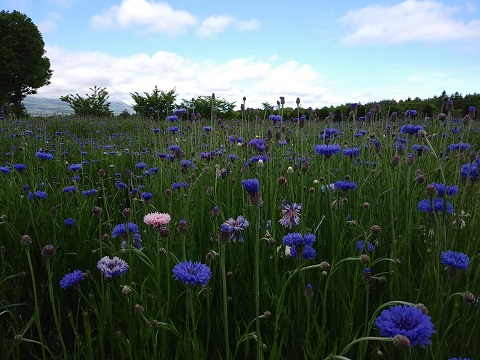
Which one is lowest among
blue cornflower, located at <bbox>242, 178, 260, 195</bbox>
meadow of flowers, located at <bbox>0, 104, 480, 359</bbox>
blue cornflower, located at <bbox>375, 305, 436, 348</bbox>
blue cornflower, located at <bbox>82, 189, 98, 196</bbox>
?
meadow of flowers, located at <bbox>0, 104, 480, 359</bbox>

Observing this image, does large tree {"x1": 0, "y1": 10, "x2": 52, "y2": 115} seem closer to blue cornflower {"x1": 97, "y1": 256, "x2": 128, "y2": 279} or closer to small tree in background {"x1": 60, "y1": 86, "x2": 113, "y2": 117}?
small tree in background {"x1": 60, "y1": 86, "x2": 113, "y2": 117}

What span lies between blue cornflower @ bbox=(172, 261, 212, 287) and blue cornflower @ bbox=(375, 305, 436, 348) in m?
0.52

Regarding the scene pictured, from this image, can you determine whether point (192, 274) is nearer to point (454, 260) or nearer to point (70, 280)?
point (70, 280)

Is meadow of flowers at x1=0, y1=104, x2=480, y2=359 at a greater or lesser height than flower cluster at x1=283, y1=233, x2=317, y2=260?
lesser

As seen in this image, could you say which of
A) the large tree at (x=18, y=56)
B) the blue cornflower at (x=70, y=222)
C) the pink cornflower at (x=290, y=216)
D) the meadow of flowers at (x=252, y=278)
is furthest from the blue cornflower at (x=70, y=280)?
the large tree at (x=18, y=56)

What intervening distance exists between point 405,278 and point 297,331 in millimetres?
538

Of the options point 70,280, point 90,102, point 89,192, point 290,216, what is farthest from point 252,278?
point 90,102

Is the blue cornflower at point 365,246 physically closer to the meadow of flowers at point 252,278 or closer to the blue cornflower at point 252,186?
the meadow of flowers at point 252,278

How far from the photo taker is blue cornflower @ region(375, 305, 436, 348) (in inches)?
35.2

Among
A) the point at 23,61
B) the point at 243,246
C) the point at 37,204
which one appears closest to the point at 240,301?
the point at 243,246

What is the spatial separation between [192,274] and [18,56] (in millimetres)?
29077

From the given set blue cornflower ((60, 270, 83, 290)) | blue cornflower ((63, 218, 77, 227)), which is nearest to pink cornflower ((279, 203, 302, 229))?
blue cornflower ((60, 270, 83, 290))

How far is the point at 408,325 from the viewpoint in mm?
931

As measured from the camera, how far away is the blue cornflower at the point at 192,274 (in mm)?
1198
